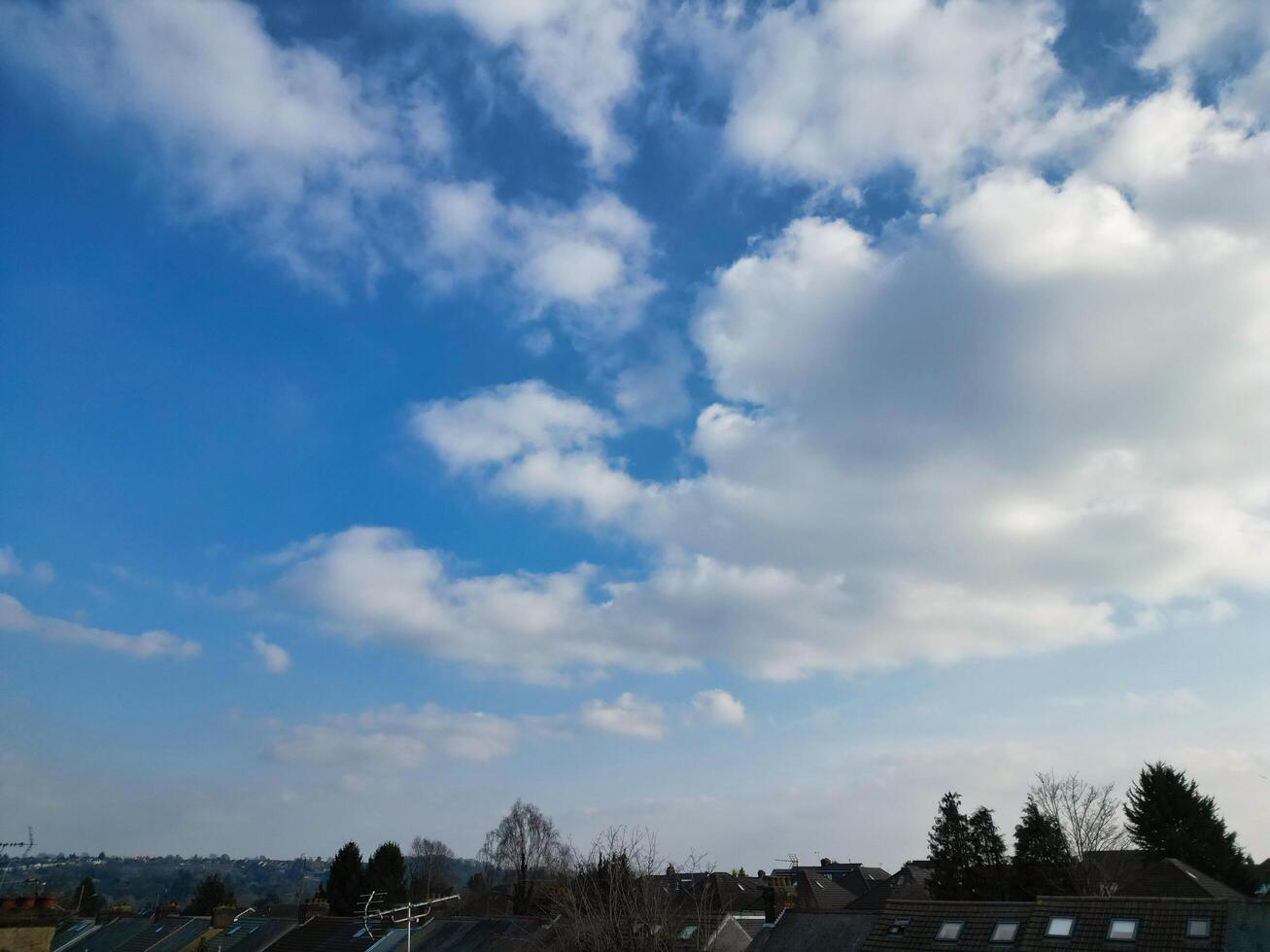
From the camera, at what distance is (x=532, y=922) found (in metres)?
40.1

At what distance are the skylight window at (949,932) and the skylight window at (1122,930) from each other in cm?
494

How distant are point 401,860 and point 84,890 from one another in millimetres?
74640

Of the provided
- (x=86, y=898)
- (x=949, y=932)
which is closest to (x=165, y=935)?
(x=949, y=932)

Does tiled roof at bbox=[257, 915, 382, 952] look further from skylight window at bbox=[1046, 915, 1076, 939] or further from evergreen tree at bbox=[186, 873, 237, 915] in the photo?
evergreen tree at bbox=[186, 873, 237, 915]

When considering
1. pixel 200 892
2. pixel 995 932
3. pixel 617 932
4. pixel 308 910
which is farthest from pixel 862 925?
pixel 200 892

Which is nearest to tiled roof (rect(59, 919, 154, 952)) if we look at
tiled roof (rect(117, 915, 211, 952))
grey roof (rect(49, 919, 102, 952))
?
tiled roof (rect(117, 915, 211, 952))

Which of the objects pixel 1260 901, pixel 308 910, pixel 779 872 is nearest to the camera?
pixel 1260 901

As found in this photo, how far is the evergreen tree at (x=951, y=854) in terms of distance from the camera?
2203 inches

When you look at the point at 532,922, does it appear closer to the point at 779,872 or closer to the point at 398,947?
the point at 398,947

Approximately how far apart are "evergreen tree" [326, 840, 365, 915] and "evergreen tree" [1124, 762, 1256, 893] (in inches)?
2664

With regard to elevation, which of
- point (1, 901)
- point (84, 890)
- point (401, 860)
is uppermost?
point (1, 901)

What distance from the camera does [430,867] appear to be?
121 m

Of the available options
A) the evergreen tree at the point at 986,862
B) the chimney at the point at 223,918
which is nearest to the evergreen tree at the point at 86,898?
the chimney at the point at 223,918

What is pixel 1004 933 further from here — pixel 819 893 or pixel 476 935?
pixel 819 893
